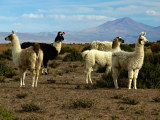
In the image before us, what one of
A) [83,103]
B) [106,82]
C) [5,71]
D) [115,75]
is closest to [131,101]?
[83,103]

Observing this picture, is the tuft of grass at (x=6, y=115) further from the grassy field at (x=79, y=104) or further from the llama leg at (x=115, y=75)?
the llama leg at (x=115, y=75)

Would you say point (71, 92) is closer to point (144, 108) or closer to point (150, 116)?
point (144, 108)

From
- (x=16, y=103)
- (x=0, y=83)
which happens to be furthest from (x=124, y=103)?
(x=0, y=83)

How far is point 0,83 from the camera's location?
1423cm

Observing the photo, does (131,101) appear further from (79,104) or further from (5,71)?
(5,71)

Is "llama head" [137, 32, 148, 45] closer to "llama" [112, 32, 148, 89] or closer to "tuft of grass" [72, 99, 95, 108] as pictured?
"llama" [112, 32, 148, 89]

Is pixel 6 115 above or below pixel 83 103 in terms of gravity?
below

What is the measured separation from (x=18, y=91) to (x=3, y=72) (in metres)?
→ 6.48

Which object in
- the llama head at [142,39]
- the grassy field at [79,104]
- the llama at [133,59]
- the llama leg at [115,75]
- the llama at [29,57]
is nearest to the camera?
the grassy field at [79,104]

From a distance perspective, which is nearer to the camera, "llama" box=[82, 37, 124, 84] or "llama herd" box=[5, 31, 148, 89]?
"llama herd" box=[5, 31, 148, 89]

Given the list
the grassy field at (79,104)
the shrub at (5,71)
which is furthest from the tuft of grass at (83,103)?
the shrub at (5,71)

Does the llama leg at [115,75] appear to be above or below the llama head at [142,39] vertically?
below

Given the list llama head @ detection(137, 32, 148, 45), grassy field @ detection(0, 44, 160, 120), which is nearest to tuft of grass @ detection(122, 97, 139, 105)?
grassy field @ detection(0, 44, 160, 120)

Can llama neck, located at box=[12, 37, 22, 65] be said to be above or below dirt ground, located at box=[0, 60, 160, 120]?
above
